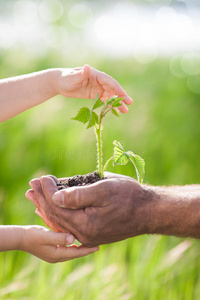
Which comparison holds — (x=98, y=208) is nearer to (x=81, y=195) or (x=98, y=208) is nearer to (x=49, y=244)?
(x=81, y=195)

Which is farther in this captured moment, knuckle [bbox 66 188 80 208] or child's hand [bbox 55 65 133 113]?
child's hand [bbox 55 65 133 113]

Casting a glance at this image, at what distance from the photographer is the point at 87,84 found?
1479 millimetres

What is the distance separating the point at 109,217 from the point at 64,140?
1392mm

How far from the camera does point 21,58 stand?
3.85 m

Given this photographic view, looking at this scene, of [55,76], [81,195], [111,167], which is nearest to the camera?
[81,195]

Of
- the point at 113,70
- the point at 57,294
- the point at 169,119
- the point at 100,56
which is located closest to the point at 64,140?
the point at 169,119

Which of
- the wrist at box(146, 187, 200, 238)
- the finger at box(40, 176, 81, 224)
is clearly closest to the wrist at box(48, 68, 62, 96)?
the finger at box(40, 176, 81, 224)

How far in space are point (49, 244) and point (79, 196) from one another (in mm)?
227

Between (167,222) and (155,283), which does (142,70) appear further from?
(167,222)

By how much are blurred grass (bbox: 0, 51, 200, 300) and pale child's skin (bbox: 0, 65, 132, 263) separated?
0.43 meters

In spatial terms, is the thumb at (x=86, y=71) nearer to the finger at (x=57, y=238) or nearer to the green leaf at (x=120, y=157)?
the green leaf at (x=120, y=157)

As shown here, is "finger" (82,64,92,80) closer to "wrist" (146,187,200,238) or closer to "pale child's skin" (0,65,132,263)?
"pale child's skin" (0,65,132,263)

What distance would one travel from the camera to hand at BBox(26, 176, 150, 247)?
4.09 ft

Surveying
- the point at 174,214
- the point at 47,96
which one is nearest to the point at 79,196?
the point at 174,214
